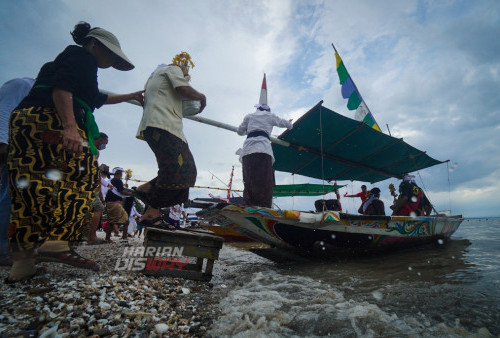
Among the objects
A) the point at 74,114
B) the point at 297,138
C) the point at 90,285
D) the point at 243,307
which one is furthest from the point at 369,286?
the point at 297,138

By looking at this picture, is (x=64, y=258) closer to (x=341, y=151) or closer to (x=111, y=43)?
(x=111, y=43)

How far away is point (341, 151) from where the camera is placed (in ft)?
22.0

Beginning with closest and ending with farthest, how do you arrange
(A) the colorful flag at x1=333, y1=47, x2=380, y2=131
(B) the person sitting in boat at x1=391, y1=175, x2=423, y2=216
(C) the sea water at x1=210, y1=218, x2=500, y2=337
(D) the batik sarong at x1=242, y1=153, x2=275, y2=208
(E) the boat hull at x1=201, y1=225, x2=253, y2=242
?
(C) the sea water at x1=210, y1=218, x2=500, y2=337, (D) the batik sarong at x1=242, y1=153, x2=275, y2=208, (B) the person sitting in boat at x1=391, y1=175, x2=423, y2=216, (E) the boat hull at x1=201, y1=225, x2=253, y2=242, (A) the colorful flag at x1=333, y1=47, x2=380, y2=131

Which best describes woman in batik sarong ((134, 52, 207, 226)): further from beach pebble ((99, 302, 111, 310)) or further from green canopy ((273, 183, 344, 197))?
green canopy ((273, 183, 344, 197))

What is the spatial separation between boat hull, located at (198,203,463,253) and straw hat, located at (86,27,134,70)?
Answer: 72.4 inches

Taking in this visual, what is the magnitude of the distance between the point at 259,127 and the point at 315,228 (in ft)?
6.30

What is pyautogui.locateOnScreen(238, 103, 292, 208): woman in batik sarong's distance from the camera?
3645mm

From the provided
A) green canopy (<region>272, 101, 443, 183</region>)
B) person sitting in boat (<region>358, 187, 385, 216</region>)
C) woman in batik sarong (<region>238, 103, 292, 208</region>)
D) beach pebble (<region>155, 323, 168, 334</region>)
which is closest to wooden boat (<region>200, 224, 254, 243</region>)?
green canopy (<region>272, 101, 443, 183</region>)

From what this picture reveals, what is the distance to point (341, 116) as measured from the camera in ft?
16.5

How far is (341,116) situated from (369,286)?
3.85 meters

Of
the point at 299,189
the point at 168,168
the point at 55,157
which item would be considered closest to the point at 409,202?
the point at 168,168

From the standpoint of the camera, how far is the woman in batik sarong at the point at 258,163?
364 centimetres

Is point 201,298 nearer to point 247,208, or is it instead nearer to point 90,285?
point 90,285

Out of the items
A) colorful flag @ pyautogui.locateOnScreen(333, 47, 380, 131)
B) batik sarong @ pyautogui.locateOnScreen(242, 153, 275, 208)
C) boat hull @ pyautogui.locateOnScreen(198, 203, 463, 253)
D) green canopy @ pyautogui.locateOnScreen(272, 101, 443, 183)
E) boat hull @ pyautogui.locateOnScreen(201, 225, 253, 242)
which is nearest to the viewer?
boat hull @ pyautogui.locateOnScreen(198, 203, 463, 253)
